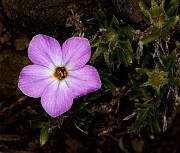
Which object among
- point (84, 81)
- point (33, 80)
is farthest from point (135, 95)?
point (33, 80)

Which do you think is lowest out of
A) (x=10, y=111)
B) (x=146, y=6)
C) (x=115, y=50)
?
(x=10, y=111)

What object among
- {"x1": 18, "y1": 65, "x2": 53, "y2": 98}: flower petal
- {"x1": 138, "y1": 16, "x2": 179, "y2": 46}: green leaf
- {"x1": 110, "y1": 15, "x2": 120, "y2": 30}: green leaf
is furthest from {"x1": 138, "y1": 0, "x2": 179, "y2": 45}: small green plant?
{"x1": 18, "y1": 65, "x2": 53, "y2": 98}: flower petal

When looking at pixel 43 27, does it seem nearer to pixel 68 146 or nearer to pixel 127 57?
pixel 127 57

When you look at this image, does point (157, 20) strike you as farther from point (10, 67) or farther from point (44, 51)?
point (10, 67)

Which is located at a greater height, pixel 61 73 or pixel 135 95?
pixel 61 73

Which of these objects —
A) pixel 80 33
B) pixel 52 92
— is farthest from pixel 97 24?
pixel 52 92

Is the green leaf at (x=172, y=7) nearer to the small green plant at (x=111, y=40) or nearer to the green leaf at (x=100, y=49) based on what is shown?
the small green plant at (x=111, y=40)
